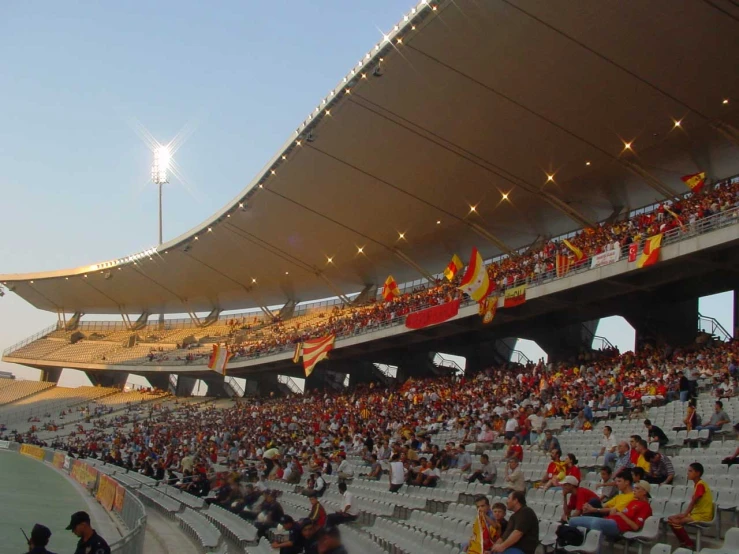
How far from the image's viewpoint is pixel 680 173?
27.0m

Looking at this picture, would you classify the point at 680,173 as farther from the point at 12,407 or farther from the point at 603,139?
the point at 12,407

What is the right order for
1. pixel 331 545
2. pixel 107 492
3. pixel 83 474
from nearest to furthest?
pixel 331 545 → pixel 107 492 → pixel 83 474

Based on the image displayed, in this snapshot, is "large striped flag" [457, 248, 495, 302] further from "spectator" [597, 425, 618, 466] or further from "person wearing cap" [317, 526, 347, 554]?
"person wearing cap" [317, 526, 347, 554]

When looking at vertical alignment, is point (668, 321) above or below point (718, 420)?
above

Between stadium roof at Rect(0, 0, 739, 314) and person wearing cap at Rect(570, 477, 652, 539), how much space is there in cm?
1489

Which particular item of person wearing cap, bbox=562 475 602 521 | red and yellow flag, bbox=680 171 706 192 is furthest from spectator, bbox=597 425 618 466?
red and yellow flag, bbox=680 171 706 192

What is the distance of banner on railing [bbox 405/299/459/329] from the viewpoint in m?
28.6

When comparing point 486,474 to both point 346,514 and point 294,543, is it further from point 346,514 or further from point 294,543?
point 294,543

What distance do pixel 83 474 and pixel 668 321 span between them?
17722 millimetres

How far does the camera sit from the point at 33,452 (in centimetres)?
3481

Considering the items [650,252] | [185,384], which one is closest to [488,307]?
[650,252]

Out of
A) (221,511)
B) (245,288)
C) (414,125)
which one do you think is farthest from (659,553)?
(245,288)

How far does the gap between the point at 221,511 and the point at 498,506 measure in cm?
839

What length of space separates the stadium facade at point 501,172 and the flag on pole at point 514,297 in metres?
0.25
